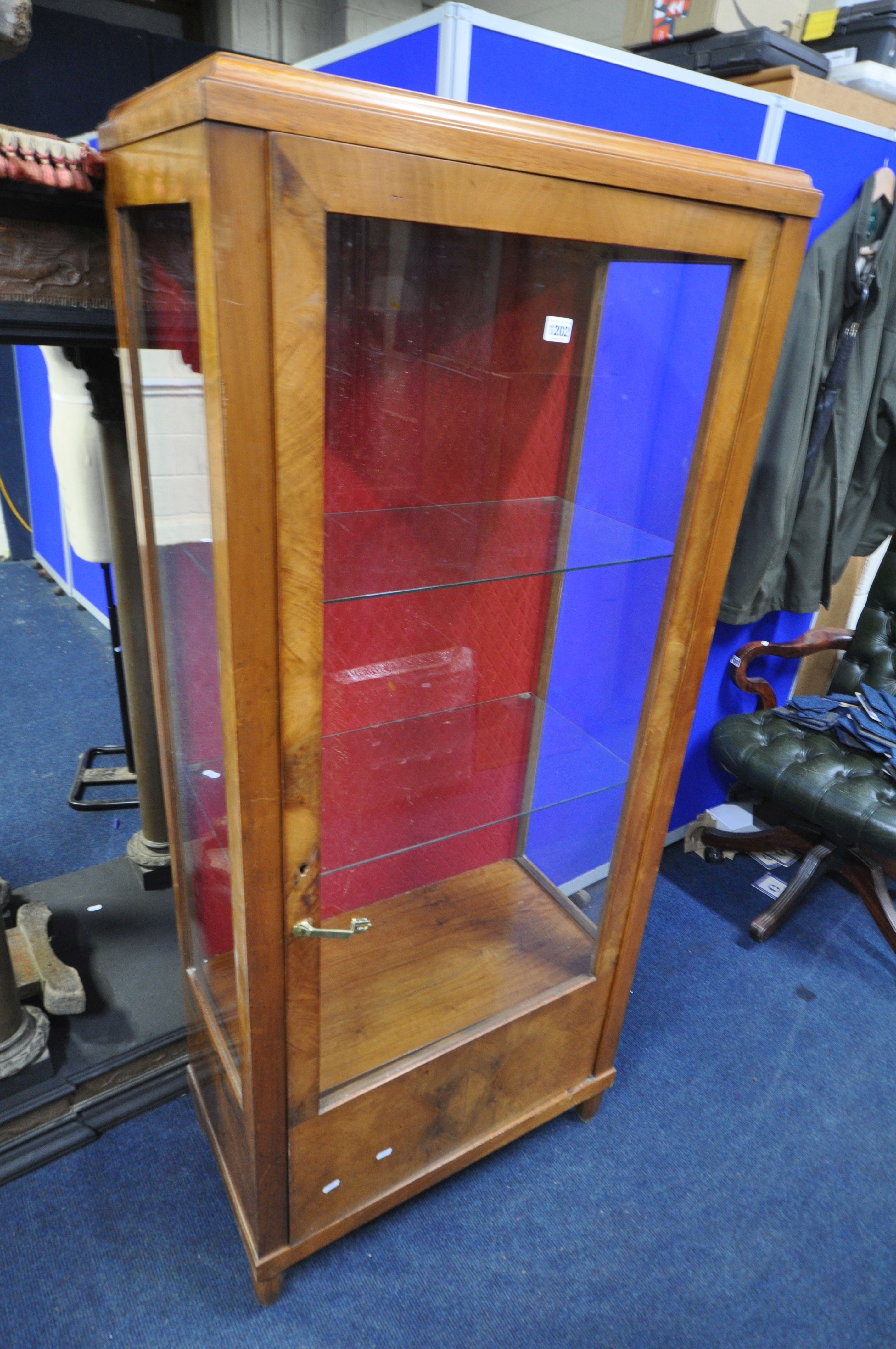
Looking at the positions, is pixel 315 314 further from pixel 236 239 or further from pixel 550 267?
pixel 550 267

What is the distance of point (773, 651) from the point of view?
7.58 ft

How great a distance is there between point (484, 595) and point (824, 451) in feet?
3.82

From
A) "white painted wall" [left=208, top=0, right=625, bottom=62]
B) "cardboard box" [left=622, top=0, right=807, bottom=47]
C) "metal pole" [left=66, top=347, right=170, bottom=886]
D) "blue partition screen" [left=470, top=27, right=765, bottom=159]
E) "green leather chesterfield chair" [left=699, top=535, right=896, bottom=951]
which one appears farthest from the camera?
"white painted wall" [left=208, top=0, right=625, bottom=62]

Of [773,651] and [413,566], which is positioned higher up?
[413,566]

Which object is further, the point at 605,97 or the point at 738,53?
the point at 738,53

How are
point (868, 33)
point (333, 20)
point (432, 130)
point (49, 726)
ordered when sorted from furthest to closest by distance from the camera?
point (333, 20)
point (49, 726)
point (868, 33)
point (432, 130)

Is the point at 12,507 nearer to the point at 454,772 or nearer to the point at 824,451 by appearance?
the point at 454,772

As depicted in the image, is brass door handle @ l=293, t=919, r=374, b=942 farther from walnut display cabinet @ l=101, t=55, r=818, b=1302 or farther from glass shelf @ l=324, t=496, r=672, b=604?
glass shelf @ l=324, t=496, r=672, b=604

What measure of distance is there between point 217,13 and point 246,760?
4071mm

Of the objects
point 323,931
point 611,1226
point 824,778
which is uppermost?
point 323,931

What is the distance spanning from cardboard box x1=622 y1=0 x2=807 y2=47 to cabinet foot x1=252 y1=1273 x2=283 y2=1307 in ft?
8.27

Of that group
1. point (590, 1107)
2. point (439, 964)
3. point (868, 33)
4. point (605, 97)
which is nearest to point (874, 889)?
point (590, 1107)

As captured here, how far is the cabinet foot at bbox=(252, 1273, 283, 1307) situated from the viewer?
4.31ft

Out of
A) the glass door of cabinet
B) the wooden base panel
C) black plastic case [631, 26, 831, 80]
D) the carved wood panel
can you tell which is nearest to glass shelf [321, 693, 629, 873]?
the glass door of cabinet
